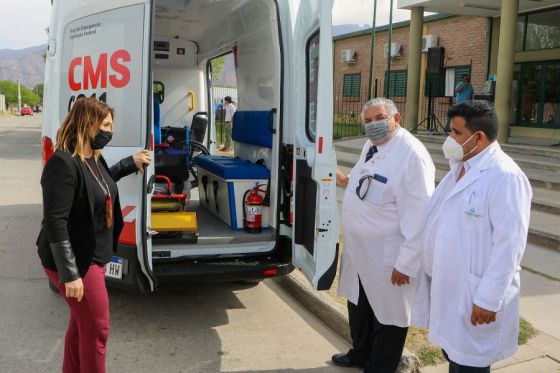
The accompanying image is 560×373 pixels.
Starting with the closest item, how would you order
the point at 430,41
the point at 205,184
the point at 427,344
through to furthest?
the point at 427,344 < the point at 205,184 < the point at 430,41

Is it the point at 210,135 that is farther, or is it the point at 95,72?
the point at 210,135

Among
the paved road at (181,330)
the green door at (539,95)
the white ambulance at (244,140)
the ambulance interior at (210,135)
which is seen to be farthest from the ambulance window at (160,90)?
the green door at (539,95)

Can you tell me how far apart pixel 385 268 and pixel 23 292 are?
3604 mm

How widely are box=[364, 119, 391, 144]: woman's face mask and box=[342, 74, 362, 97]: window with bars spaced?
22989 millimetres

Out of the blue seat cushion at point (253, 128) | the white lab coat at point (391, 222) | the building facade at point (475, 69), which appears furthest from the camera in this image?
the building facade at point (475, 69)

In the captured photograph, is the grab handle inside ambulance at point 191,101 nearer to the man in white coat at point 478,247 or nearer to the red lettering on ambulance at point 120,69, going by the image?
the red lettering on ambulance at point 120,69

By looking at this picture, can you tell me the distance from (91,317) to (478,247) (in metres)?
1.94

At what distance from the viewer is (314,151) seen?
3.74 metres

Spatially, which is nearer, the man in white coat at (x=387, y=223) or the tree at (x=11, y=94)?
the man in white coat at (x=387, y=223)

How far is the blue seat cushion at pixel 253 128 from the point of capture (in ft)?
17.5

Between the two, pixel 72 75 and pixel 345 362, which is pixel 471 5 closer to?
pixel 72 75

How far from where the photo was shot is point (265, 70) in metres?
5.50

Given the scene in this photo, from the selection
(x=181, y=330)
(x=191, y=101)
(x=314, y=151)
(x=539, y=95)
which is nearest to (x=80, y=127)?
(x=314, y=151)

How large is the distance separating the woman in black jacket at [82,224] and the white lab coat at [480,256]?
1.71 m
